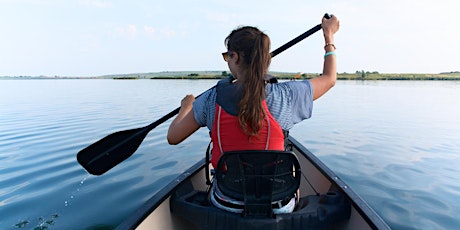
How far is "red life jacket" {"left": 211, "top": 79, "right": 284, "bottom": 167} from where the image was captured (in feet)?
6.30

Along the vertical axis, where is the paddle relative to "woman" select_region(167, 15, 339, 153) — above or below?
below

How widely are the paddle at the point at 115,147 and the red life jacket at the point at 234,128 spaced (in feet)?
4.89

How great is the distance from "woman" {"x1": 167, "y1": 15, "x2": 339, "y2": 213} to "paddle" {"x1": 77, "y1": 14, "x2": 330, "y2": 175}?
1.38 meters

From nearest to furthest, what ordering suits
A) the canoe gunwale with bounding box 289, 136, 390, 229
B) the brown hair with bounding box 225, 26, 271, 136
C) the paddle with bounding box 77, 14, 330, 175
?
the brown hair with bounding box 225, 26, 271, 136 → the canoe gunwale with bounding box 289, 136, 390, 229 → the paddle with bounding box 77, 14, 330, 175

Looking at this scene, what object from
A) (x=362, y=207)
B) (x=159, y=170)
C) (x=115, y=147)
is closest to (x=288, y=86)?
(x=362, y=207)

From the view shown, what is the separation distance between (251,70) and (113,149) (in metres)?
2.24

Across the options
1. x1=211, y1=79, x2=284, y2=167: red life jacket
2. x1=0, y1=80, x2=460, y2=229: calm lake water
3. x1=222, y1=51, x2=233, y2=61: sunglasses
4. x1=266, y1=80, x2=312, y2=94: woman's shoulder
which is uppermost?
x1=222, y1=51, x2=233, y2=61: sunglasses

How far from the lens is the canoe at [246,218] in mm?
2105

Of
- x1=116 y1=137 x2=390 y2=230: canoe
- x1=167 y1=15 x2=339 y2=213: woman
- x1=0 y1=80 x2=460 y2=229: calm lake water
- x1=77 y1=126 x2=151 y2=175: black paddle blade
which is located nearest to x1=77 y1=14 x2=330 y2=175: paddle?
x1=77 y1=126 x2=151 y2=175: black paddle blade

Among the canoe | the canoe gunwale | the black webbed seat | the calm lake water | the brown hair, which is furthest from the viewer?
the calm lake water

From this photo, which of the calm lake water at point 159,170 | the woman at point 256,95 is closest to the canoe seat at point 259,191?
the woman at point 256,95

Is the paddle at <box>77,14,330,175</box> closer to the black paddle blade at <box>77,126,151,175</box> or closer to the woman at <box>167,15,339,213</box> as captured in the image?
the black paddle blade at <box>77,126,151,175</box>

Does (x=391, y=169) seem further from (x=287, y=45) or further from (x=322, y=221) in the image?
(x=322, y=221)

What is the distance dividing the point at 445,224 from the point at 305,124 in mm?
7521
